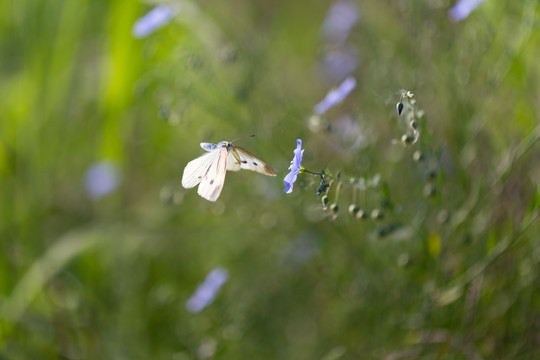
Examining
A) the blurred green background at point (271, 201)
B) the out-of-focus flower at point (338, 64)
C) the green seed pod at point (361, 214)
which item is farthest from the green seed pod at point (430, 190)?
the out-of-focus flower at point (338, 64)

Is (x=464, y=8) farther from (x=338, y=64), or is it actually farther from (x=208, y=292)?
(x=338, y=64)

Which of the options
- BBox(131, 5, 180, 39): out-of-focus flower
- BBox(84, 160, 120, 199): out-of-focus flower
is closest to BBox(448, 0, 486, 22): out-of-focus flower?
BBox(131, 5, 180, 39): out-of-focus flower

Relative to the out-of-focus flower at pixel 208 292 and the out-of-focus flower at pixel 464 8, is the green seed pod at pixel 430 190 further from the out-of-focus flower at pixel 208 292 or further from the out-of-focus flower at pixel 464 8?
the out-of-focus flower at pixel 208 292

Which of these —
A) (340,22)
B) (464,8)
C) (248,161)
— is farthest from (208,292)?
(340,22)

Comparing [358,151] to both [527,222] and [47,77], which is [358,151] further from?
[47,77]

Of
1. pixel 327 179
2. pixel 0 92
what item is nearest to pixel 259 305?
pixel 327 179

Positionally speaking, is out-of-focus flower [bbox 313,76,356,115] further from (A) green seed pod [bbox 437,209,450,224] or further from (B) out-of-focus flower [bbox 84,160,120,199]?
(B) out-of-focus flower [bbox 84,160,120,199]
